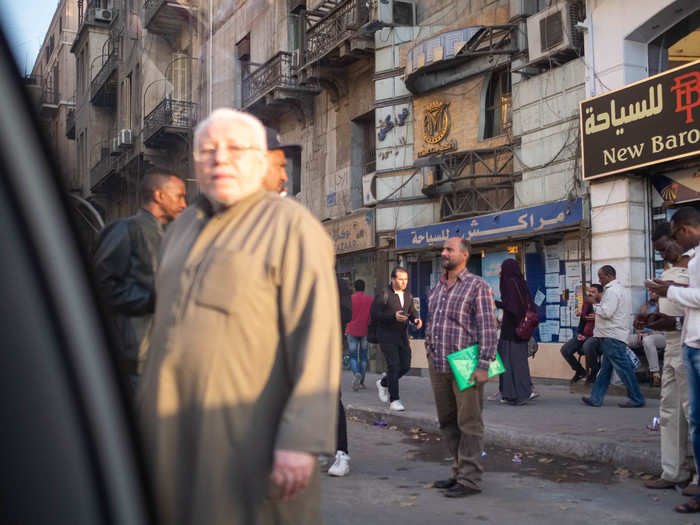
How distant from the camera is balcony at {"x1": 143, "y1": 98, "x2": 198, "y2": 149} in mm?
2029

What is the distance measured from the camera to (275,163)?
2.66 m

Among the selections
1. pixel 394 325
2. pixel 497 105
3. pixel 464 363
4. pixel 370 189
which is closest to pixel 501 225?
pixel 497 105

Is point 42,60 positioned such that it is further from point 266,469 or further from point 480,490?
point 480,490

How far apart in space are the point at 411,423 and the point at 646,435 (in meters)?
2.78

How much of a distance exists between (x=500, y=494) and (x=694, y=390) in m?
1.59

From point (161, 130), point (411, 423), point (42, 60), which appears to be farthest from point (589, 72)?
point (42, 60)

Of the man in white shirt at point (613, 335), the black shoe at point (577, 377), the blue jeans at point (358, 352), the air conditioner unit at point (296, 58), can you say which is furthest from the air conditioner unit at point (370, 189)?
the man in white shirt at point (613, 335)

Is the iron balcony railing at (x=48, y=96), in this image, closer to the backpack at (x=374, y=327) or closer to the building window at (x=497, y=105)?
the backpack at (x=374, y=327)

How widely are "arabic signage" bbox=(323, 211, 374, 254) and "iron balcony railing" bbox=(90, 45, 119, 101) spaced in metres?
15.5

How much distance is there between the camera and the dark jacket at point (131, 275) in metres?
1.32

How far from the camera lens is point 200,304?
204 centimetres

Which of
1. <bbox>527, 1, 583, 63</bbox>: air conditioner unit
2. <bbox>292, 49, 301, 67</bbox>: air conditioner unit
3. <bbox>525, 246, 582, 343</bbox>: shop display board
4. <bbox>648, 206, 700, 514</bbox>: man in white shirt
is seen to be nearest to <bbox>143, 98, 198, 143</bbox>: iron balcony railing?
<bbox>648, 206, 700, 514</bbox>: man in white shirt

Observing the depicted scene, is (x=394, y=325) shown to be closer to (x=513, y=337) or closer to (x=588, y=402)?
(x=513, y=337)

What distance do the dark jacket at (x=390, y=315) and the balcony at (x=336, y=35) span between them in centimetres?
894
